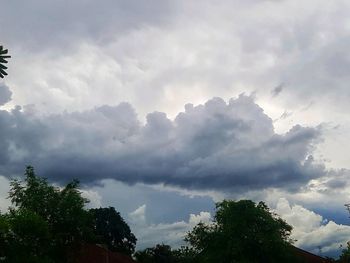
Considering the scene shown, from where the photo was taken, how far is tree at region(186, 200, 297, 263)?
58.7 meters

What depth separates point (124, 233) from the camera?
9531 centimetres

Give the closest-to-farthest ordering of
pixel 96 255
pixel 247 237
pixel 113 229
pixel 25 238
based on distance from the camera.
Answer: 1. pixel 25 238
2. pixel 247 237
3. pixel 96 255
4. pixel 113 229

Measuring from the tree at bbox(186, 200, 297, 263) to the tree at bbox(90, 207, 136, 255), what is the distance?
34046 millimetres


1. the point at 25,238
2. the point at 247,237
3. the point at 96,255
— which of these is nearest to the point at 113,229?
the point at 96,255

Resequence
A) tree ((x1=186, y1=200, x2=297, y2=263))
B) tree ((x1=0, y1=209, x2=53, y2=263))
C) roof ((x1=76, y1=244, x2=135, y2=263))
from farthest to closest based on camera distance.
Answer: roof ((x1=76, y1=244, x2=135, y2=263)) < tree ((x1=186, y1=200, x2=297, y2=263)) < tree ((x1=0, y1=209, x2=53, y2=263))

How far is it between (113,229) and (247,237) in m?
40.6

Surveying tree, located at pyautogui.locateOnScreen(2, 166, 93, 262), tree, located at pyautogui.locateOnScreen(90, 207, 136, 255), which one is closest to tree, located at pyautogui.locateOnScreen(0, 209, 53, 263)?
tree, located at pyautogui.locateOnScreen(2, 166, 93, 262)

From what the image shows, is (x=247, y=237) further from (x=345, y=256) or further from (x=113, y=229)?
(x=113, y=229)

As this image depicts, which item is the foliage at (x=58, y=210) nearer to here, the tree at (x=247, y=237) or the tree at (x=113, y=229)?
the tree at (x=247, y=237)

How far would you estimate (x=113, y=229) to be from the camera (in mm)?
94188

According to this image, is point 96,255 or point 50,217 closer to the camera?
point 50,217

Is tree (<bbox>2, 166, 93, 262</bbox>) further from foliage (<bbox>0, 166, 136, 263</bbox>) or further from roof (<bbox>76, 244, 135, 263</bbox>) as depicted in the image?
roof (<bbox>76, 244, 135, 263</bbox>)

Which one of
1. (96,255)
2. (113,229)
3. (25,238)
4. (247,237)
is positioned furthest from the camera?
(113,229)

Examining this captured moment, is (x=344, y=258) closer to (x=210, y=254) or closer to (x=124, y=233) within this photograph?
(x=210, y=254)
